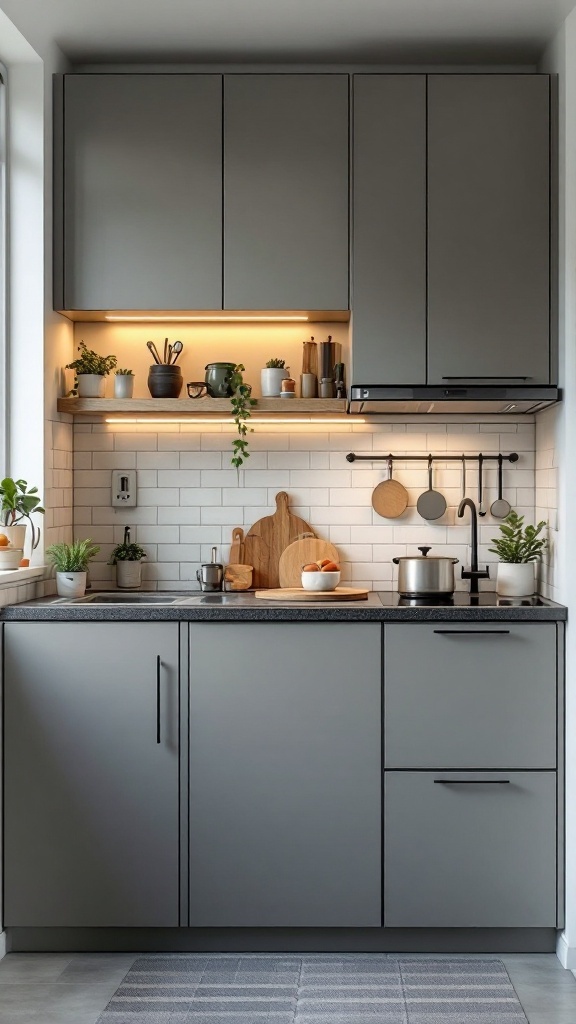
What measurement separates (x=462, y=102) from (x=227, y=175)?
817mm

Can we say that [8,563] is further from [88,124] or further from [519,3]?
[519,3]

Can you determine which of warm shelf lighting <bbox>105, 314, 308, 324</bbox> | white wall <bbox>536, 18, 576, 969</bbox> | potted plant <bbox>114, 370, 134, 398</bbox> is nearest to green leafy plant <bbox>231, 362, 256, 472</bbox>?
warm shelf lighting <bbox>105, 314, 308, 324</bbox>

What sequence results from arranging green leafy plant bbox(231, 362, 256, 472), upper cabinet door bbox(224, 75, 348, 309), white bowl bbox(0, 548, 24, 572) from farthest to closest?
1. green leafy plant bbox(231, 362, 256, 472)
2. upper cabinet door bbox(224, 75, 348, 309)
3. white bowl bbox(0, 548, 24, 572)

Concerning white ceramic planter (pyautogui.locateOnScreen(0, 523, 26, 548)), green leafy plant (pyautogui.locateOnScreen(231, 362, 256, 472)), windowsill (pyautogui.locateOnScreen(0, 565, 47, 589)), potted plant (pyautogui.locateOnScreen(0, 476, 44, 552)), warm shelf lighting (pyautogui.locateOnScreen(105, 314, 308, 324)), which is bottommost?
windowsill (pyautogui.locateOnScreen(0, 565, 47, 589))

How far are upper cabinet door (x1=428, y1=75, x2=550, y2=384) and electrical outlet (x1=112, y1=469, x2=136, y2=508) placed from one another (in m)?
1.23

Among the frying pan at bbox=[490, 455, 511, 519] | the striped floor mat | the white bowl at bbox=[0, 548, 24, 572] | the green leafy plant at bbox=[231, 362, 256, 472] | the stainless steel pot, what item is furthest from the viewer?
the frying pan at bbox=[490, 455, 511, 519]

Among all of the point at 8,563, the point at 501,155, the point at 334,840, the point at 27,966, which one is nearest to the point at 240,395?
the point at 8,563

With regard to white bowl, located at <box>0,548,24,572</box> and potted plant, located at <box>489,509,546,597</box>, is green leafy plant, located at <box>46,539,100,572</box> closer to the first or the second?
white bowl, located at <box>0,548,24,572</box>

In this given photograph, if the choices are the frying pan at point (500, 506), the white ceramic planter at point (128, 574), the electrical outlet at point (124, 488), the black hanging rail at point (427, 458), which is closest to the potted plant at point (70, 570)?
the white ceramic planter at point (128, 574)

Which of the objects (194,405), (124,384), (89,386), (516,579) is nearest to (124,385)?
(124,384)

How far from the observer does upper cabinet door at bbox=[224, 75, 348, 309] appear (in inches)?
127

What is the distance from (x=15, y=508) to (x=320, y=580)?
1039 millimetres

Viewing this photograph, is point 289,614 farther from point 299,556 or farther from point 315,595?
point 299,556

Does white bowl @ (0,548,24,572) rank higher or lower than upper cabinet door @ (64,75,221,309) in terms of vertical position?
lower
